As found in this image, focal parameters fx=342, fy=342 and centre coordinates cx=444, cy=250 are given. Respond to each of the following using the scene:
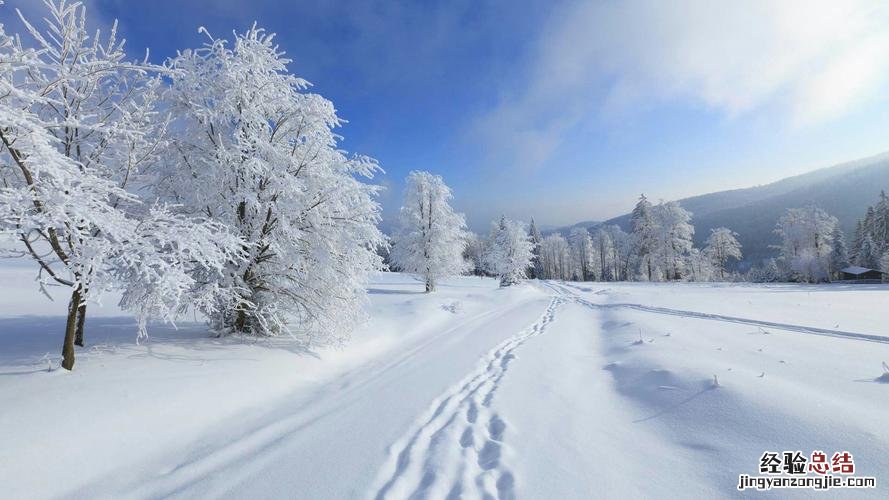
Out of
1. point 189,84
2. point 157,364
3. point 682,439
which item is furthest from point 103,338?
point 682,439

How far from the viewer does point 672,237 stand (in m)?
47.0

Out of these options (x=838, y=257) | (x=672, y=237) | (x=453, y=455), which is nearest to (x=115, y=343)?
(x=453, y=455)

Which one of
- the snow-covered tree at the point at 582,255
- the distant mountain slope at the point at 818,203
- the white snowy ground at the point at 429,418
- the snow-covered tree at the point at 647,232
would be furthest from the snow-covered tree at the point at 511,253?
the distant mountain slope at the point at 818,203

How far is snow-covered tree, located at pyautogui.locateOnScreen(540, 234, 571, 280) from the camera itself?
9075cm

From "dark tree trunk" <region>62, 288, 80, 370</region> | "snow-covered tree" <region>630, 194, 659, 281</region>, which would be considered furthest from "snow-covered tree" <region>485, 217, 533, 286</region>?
"dark tree trunk" <region>62, 288, 80, 370</region>

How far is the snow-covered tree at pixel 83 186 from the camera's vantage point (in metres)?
4.03

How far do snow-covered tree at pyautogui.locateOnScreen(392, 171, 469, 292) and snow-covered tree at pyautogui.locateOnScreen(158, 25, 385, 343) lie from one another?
772 inches

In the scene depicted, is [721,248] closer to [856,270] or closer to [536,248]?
[856,270]

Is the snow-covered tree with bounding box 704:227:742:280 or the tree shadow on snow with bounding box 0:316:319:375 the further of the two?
the snow-covered tree with bounding box 704:227:742:280

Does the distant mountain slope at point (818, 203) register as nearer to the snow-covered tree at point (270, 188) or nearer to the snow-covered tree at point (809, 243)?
the snow-covered tree at point (809, 243)

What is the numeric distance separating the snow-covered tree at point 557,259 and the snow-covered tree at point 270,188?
277 ft

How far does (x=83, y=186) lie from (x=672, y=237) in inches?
2194

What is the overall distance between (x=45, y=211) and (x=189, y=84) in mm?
4778

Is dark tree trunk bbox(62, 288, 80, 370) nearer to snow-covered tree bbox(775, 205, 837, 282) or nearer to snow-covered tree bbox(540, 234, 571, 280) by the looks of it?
snow-covered tree bbox(775, 205, 837, 282)
